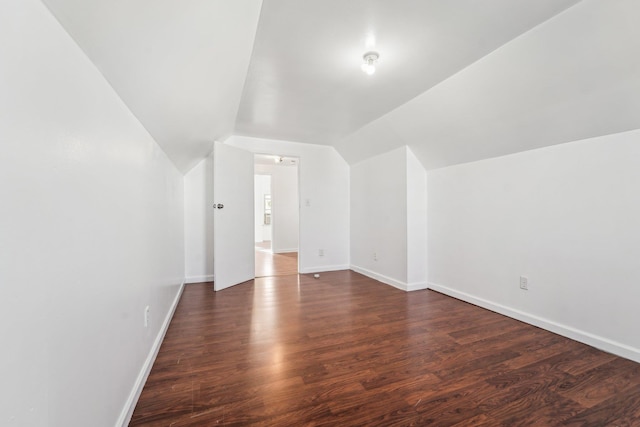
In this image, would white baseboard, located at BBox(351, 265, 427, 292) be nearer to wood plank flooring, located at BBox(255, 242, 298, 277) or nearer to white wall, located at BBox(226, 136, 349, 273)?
white wall, located at BBox(226, 136, 349, 273)

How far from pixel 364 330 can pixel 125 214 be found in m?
1.90

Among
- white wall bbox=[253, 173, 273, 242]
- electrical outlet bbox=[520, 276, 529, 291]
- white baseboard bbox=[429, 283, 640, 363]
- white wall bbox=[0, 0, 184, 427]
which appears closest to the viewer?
white wall bbox=[0, 0, 184, 427]

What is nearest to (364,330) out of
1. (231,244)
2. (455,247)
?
(455,247)

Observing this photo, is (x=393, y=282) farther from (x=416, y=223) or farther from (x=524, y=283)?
(x=524, y=283)

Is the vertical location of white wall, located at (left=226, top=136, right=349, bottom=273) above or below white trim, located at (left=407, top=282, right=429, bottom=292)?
above

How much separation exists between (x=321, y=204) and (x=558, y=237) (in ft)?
9.93

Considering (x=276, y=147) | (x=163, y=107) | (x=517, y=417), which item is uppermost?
(x=276, y=147)

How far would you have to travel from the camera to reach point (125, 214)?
1.32 metres

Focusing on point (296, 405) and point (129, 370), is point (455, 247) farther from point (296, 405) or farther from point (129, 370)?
point (129, 370)

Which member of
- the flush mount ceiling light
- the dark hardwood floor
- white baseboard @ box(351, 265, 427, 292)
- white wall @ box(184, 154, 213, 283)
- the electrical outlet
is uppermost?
the flush mount ceiling light

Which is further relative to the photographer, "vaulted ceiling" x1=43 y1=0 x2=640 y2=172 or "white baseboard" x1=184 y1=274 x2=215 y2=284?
"white baseboard" x1=184 y1=274 x2=215 y2=284

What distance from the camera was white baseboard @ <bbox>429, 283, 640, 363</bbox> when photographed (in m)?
1.82

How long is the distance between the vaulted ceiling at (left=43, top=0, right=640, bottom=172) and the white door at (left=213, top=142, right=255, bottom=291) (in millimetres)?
602

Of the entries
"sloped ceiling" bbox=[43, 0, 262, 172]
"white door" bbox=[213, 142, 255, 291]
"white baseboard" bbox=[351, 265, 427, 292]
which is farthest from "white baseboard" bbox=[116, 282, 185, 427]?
"white baseboard" bbox=[351, 265, 427, 292]
